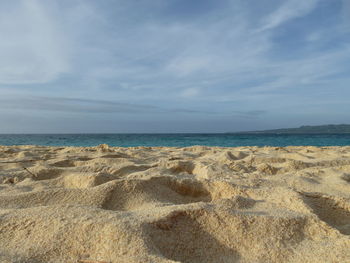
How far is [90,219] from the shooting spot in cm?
124

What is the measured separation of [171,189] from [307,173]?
1562 mm

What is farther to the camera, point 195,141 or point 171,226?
point 195,141

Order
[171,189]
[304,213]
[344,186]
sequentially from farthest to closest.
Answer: [344,186] < [171,189] < [304,213]

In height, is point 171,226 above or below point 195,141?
above

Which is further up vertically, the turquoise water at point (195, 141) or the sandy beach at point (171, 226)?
the sandy beach at point (171, 226)

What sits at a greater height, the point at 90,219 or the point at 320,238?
the point at 90,219

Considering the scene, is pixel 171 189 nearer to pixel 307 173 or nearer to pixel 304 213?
pixel 304 213

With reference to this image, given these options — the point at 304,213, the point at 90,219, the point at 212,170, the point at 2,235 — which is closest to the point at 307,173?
the point at 212,170

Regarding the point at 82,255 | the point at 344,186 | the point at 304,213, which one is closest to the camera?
the point at 82,255

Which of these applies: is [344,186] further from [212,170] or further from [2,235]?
[2,235]

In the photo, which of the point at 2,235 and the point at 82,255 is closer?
the point at 82,255

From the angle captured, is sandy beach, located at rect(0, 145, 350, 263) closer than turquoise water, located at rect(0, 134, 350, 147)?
Yes

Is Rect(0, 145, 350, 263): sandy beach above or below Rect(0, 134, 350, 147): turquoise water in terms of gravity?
above

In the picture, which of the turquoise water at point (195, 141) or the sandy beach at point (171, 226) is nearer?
the sandy beach at point (171, 226)
